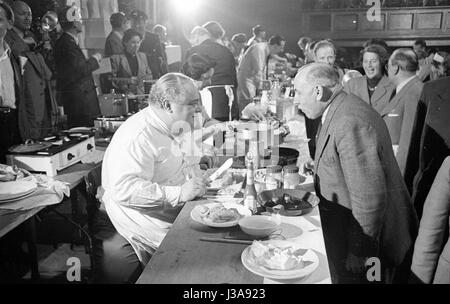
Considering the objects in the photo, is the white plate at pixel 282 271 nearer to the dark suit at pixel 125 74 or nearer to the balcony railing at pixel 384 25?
the dark suit at pixel 125 74

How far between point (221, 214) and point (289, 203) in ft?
1.15

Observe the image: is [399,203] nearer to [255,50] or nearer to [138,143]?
[138,143]

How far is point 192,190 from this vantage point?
2162 millimetres

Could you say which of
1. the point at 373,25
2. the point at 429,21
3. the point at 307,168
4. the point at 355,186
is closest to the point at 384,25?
the point at 373,25

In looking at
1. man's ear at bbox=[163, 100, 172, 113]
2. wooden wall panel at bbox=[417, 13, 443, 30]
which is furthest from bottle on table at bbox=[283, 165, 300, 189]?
wooden wall panel at bbox=[417, 13, 443, 30]

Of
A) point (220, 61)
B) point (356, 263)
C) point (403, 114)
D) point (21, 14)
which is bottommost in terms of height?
point (356, 263)

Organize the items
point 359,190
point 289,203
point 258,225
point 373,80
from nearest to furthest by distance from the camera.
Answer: point 258,225 → point 359,190 → point 289,203 → point 373,80

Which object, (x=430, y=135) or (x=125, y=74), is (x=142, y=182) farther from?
(x=125, y=74)

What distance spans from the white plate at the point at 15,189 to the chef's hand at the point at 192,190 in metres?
0.90

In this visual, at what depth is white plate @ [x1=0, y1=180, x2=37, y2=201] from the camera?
232cm
